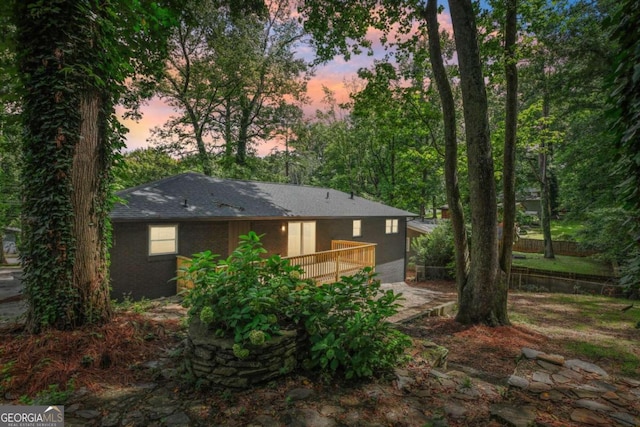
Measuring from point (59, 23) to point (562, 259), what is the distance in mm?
24377

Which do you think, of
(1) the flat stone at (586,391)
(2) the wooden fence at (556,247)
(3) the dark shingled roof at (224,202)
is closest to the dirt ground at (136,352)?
(1) the flat stone at (586,391)

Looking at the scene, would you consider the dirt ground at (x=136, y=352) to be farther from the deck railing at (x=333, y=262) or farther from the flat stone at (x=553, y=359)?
the deck railing at (x=333, y=262)

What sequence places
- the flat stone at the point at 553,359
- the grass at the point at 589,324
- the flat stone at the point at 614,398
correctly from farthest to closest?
1. the grass at the point at 589,324
2. the flat stone at the point at 553,359
3. the flat stone at the point at 614,398

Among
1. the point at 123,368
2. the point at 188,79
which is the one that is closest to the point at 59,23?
the point at 123,368

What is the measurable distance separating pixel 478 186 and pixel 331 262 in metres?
5.75

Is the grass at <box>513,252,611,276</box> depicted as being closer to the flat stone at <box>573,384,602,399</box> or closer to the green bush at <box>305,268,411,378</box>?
the flat stone at <box>573,384,602,399</box>

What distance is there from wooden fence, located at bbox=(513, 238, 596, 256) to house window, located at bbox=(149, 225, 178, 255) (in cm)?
2230

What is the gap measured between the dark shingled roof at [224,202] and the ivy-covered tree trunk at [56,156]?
3.51 meters

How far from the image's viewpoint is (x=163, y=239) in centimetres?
849

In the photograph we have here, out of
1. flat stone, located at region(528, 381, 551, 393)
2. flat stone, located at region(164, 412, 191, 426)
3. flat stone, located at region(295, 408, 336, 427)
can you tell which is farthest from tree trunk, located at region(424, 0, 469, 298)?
flat stone, located at region(164, 412, 191, 426)

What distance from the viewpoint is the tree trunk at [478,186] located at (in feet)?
19.7

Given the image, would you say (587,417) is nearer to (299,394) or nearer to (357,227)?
(299,394)

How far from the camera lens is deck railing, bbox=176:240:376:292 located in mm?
9492

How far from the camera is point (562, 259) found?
61.0 ft
